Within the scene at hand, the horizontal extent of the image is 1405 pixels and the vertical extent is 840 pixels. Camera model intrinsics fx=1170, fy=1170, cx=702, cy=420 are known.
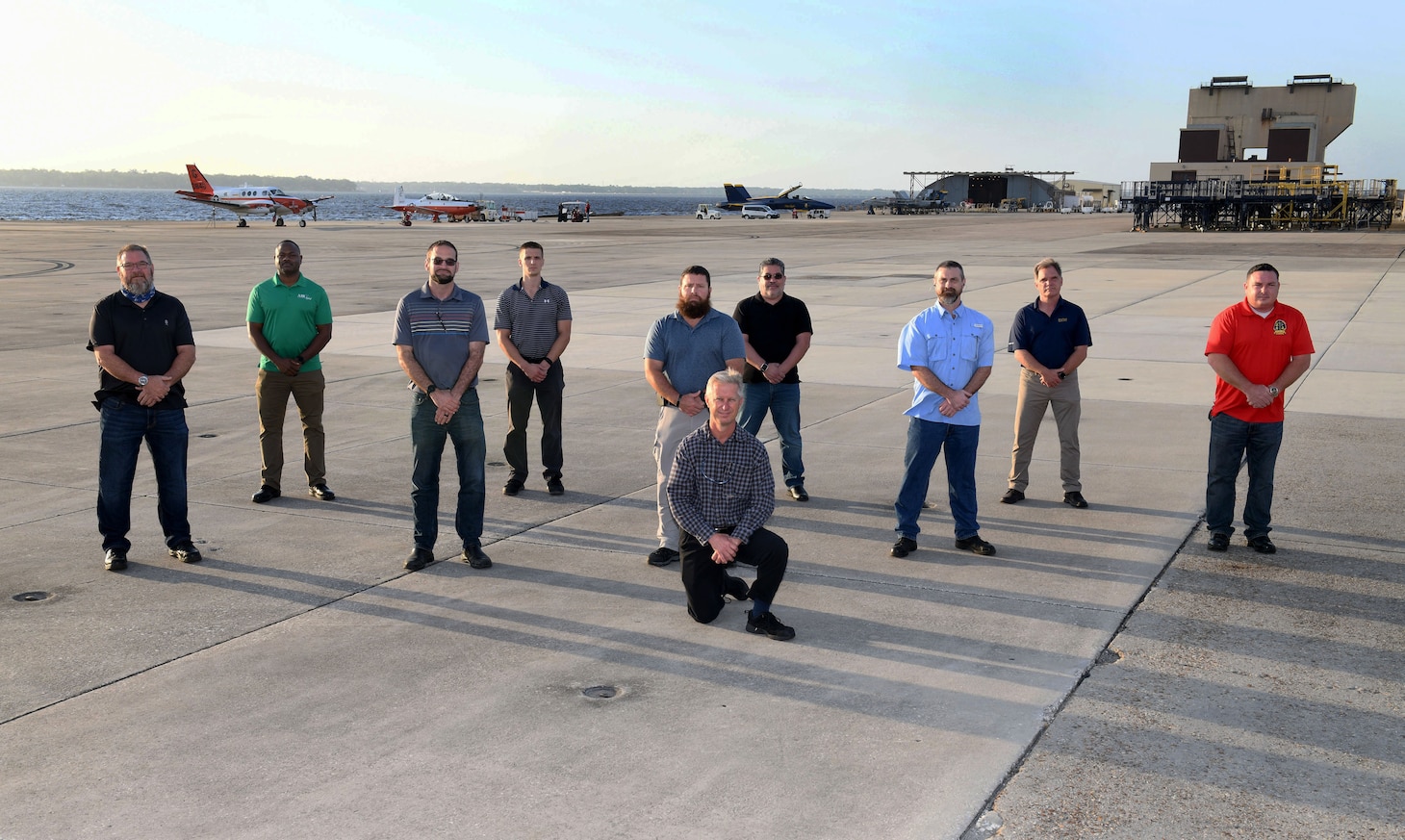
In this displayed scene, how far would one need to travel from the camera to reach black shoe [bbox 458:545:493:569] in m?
7.54

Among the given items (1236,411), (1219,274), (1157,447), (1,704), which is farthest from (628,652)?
(1219,274)

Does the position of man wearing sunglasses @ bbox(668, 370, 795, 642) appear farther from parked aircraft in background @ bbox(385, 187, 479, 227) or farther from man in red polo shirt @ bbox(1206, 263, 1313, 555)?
parked aircraft in background @ bbox(385, 187, 479, 227)

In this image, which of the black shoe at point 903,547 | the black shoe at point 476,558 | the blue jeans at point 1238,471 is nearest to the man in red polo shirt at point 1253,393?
the blue jeans at point 1238,471

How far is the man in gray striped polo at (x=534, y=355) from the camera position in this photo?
9477mm

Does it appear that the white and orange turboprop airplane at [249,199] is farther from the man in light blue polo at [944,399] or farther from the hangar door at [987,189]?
the hangar door at [987,189]

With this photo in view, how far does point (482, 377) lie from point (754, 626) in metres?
9.45

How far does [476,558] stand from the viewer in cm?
756

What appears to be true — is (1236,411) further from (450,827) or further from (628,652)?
(450,827)

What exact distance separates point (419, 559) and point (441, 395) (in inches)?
42.3

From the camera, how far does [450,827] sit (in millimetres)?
4336

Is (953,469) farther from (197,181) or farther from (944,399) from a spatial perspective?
(197,181)

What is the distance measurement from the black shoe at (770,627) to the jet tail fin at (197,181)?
280ft

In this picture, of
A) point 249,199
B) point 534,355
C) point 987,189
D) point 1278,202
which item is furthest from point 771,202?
point 534,355

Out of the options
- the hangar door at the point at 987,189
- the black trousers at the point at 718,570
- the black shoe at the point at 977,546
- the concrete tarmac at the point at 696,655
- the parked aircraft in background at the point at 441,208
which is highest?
the hangar door at the point at 987,189
